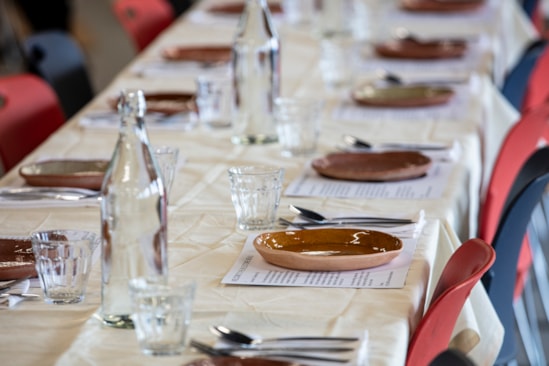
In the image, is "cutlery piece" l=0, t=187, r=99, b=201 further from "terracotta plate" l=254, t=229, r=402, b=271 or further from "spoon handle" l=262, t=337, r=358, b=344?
"spoon handle" l=262, t=337, r=358, b=344

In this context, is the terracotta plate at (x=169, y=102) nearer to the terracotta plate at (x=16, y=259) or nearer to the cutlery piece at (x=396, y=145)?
the cutlery piece at (x=396, y=145)

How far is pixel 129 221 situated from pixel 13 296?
0.26 metres

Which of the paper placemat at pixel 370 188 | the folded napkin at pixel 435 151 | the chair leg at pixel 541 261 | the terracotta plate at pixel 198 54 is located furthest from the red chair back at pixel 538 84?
the paper placemat at pixel 370 188

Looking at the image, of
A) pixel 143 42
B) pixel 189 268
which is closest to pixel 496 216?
pixel 189 268

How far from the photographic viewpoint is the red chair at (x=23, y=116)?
3145mm

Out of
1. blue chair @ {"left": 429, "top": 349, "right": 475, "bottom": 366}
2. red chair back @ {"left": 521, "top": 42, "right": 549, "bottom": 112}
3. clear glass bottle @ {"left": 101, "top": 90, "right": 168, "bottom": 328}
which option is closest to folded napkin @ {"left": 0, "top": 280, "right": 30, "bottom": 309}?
clear glass bottle @ {"left": 101, "top": 90, "right": 168, "bottom": 328}

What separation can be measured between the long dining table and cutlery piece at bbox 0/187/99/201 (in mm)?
23

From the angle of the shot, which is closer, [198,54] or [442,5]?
[198,54]

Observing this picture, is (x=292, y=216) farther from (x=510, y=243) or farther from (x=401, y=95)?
(x=401, y=95)

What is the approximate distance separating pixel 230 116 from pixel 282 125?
1.01 feet

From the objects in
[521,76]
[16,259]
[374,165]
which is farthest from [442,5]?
[16,259]

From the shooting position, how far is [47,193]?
2.30 meters

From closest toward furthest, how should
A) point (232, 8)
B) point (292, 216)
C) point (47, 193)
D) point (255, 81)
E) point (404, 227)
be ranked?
point (404, 227), point (292, 216), point (47, 193), point (255, 81), point (232, 8)

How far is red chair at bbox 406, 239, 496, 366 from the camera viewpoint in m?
1.65
